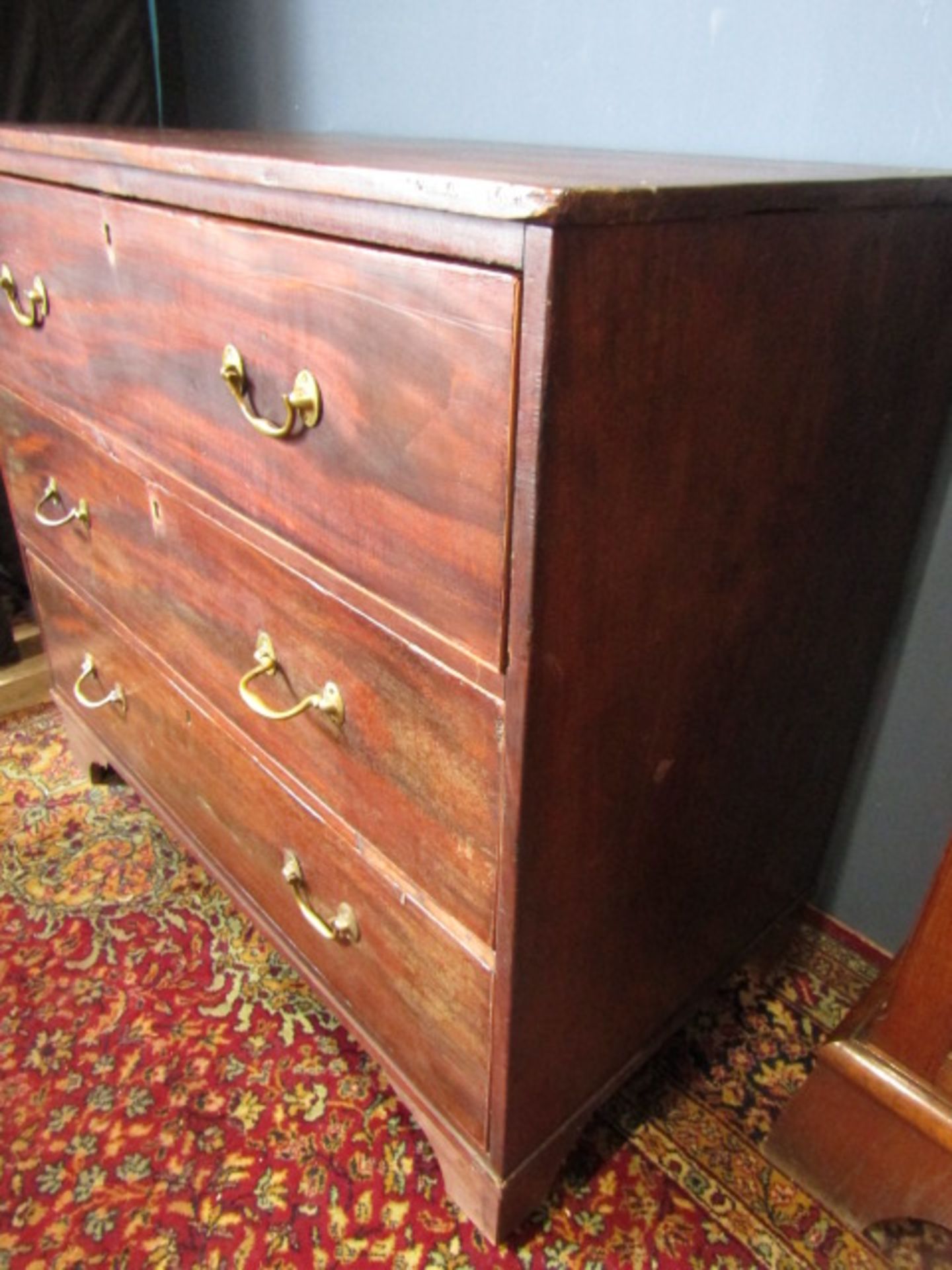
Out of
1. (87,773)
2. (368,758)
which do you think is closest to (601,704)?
(368,758)

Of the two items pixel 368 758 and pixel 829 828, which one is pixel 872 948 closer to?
pixel 829 828

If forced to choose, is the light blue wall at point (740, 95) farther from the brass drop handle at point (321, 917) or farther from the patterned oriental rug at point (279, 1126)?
the brass drop handle at point (321, 917)

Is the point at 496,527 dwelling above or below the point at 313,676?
above

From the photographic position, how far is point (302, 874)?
921mm

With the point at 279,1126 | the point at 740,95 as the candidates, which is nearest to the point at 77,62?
the point at 740,95

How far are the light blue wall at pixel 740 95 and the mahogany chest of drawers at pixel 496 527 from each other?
66mm

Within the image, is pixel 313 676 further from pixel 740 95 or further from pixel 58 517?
pixel 740 95

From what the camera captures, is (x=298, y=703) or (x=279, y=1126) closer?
(x=298, y=703)

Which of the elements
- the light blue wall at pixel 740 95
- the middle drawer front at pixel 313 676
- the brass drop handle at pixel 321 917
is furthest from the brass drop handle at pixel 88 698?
the light blue wall at pixel 740 95

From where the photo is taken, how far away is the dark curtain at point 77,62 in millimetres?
1436

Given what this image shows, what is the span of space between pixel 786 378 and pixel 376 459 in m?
0.29

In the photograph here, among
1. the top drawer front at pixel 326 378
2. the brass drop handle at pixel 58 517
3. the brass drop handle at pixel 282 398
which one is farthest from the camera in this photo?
the brass drop handle at pixel 58 517

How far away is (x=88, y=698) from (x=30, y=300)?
0.56 m

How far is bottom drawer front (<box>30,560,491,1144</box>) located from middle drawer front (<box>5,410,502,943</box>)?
0.16ft
